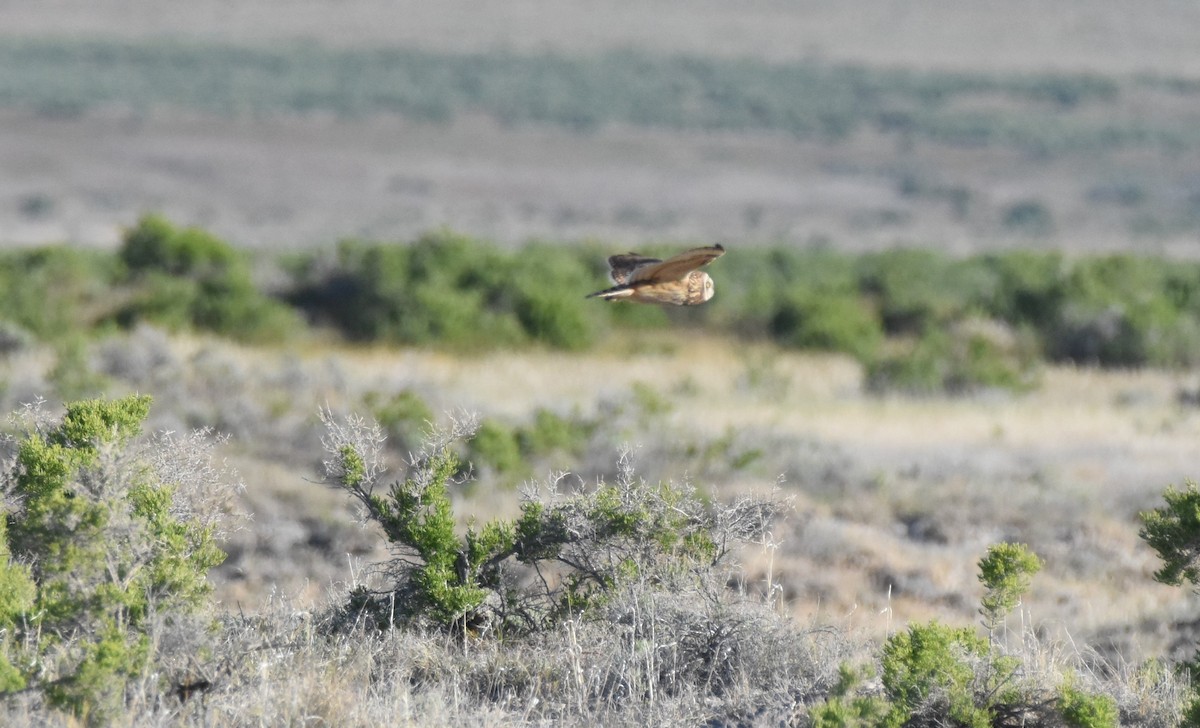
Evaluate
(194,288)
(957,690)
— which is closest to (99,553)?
(957,690)

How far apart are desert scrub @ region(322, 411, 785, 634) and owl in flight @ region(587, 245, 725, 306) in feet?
3.43

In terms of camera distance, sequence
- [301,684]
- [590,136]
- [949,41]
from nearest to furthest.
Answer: [301,684] → [590,136] → [949,41]

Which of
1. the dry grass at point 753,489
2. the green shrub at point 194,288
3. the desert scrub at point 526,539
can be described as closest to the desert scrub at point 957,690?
the dry grass at point 753,489

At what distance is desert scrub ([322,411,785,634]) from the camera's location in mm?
5973

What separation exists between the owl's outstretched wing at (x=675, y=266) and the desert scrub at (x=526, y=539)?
114cm

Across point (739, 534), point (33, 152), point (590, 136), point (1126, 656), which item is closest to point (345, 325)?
point (1126, 656)

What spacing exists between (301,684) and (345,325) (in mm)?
A: 16168

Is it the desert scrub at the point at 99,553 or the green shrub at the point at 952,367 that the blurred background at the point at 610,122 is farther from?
the desert scrub at the point at 99,553

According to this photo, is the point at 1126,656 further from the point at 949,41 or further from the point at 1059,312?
the point at 949,41

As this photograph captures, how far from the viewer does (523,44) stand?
309ft

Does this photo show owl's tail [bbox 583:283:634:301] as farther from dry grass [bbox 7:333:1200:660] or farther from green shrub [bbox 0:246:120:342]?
green shrub [bbox 0:246:120:342]

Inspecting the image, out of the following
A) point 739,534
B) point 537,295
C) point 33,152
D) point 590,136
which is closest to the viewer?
point 739,534

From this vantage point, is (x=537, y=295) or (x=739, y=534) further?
(x=537, y=295)

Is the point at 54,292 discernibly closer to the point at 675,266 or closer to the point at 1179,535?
the point at 675,266
